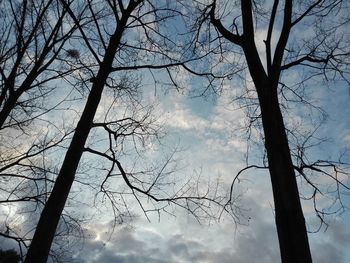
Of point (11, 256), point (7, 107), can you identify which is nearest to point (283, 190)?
point (7, 107)

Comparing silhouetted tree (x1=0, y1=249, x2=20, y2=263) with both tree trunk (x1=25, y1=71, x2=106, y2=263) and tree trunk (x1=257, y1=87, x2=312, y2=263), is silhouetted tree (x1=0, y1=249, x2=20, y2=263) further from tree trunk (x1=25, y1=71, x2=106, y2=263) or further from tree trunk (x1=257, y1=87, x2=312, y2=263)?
tree trunk (x1=257, y1=87, x2=312, y2=263)

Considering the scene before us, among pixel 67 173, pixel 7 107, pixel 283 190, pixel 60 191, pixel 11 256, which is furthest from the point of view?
pixel 11 256

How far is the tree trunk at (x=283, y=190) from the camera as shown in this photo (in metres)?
4.43

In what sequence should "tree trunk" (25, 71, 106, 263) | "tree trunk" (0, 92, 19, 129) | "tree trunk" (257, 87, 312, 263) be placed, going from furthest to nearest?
"tree trunk" (0, 92, 19, 129) < "tree trunk" (25, 71, 106, 263) < "tree trunk" (257, 87, 312, 263)

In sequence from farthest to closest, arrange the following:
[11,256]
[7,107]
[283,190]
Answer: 1. [11,256]
2. [7,107]
3. [283,190]

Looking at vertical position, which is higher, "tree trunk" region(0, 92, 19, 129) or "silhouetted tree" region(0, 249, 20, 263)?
"tree trunk" region(0, 92, 19, 129)

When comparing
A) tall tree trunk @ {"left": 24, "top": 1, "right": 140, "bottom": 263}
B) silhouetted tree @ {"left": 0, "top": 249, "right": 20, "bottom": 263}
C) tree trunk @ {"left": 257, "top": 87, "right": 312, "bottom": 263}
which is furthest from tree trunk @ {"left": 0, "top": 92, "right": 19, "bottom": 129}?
tree trunk @ {"left": 257, "top": 87, "right": 312, "bottom": 263}

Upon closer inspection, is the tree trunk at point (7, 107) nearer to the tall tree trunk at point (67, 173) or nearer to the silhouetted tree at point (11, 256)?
the tall tree trunk at point (67, 173)

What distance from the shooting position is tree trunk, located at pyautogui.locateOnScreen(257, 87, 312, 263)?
4.43 m

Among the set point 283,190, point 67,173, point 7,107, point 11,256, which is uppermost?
point 7,107

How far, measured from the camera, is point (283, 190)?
16.0ft

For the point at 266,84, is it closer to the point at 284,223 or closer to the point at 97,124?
the point at 284,223

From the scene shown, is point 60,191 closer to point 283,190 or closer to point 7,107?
point 7,107

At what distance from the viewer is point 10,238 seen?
8.09 m
